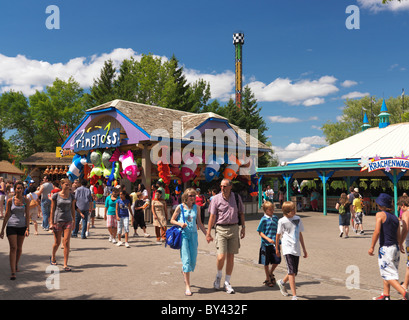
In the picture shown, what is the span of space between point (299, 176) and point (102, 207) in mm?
17880

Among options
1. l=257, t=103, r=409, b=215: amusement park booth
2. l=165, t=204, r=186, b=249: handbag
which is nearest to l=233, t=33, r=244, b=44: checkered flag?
l=257, t=103, r=409, b=215: amusement park booth

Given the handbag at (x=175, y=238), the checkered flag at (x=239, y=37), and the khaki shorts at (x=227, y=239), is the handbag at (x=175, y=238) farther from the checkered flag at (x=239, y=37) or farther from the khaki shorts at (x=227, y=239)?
the checkered flag at (x=239, y=37)

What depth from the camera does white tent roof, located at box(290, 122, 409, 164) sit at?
2420cm

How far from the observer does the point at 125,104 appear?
18234 millimetres

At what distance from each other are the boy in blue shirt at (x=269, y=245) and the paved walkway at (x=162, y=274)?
289 mm

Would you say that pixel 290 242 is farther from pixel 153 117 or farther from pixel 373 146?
pixel 373 146

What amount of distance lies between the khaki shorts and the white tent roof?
64.1 feet

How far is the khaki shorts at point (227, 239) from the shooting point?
632 cm

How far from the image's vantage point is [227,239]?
636cm

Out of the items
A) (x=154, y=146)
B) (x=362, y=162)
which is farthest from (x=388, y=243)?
(x=362, y=162)

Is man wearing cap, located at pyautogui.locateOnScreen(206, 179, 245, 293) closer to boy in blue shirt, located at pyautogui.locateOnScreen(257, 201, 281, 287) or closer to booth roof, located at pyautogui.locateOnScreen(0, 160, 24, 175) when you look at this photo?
boy in blue shirt, located at pyautogui.locateOnScreen(257, 201, 281, 287)

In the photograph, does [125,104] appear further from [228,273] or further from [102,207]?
[228,273]

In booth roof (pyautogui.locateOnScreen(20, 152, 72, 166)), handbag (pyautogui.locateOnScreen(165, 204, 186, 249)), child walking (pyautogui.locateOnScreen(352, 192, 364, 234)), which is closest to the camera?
handbag (pyautogui.locateOnScreen(165, 204, 186, 249))
